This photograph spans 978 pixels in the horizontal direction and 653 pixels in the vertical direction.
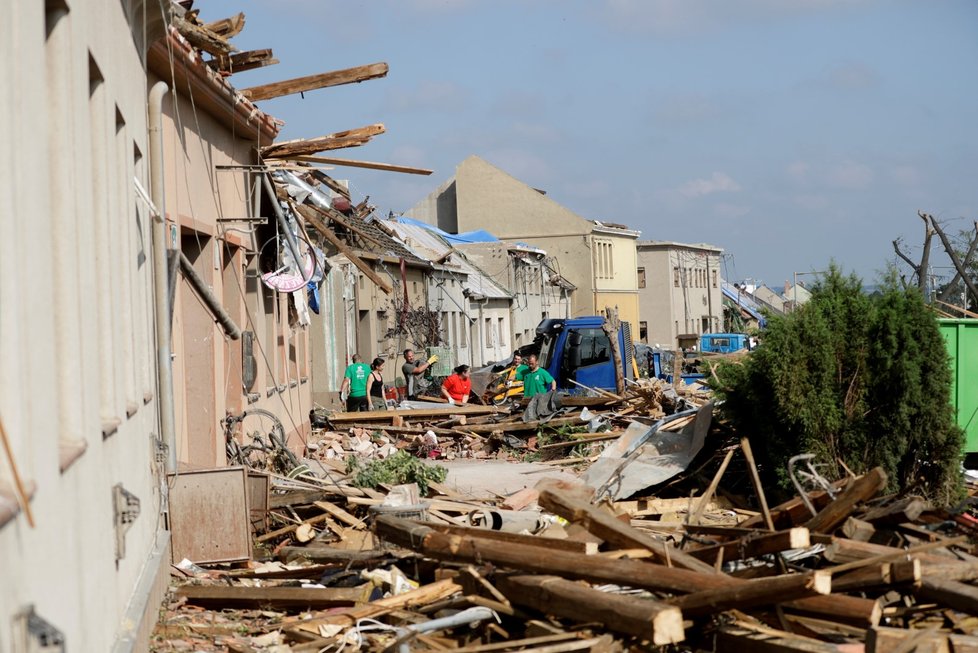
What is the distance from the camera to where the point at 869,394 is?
1361cm

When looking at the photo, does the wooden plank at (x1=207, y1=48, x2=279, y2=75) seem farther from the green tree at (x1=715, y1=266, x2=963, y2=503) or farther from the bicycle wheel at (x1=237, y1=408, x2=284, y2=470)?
the green tree at (x1=715, y1=266, x2=963, y2=503)

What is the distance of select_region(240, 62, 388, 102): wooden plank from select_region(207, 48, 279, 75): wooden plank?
2.92 ft

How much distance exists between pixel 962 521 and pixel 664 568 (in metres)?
3.33

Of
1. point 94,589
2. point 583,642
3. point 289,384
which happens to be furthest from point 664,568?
A: point 289,384

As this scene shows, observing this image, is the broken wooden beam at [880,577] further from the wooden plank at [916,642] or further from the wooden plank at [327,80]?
the wooden plank at [327,80]

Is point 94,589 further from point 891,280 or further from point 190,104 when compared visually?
point 891,280

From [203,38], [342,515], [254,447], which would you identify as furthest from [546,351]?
[203,38]

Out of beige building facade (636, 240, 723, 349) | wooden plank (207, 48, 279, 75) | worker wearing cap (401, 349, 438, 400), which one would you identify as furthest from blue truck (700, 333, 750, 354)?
wooden plank (207, 48, 279, 75)

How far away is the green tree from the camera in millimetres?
13445

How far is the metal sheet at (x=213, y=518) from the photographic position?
1021 cm

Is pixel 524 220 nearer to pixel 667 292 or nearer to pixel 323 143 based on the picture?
→ pixel 667 292

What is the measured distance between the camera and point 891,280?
1414 cm

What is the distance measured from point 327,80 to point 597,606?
9.02m

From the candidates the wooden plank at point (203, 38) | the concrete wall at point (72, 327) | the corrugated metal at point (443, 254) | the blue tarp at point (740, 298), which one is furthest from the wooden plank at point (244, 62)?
the blue tarp at point (740, 298)
